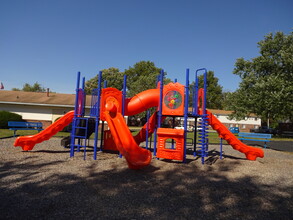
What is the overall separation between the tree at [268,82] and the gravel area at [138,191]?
18.3m

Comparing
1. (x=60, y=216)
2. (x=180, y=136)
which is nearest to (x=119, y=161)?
(x=180, y=136)

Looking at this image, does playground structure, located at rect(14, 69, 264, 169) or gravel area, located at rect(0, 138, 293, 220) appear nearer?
gravel area, located at rect(0, 138, 293, 220)

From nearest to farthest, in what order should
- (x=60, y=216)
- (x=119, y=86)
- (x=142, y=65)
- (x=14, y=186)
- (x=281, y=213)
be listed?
1. (x=60, y=216)
2. (x=281, y=213)
3. (x=14, y=186)
4. (x=119, y=86)
5. (x=142, y=65)

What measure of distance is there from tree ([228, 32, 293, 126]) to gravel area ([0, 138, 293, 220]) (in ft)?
60.1

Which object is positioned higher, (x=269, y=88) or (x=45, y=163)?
(x=269, y=88)

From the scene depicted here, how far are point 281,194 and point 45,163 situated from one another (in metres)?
6.65

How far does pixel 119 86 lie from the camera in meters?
47.5

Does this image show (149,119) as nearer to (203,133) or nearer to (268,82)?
(203,133)

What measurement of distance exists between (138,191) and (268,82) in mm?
23431

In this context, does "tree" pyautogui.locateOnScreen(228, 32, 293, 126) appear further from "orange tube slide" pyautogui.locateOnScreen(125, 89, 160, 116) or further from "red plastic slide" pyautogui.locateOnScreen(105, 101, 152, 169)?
"red plastic slide" pyautogui.locateOnScreen(105, 101, 152, 169)

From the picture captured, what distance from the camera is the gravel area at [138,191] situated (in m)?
3.71

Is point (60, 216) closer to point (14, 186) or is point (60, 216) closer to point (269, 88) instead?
point (14, 186)

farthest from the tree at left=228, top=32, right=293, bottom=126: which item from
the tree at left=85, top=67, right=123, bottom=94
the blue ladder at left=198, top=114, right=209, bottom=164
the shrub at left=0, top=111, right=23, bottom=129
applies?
the tree at left=85, top=67, right=123, bottom=94

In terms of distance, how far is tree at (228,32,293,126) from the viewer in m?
23.2
